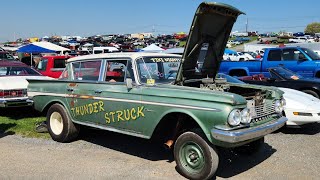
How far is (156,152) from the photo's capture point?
20.6 feet

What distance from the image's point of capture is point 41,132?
7.82 m

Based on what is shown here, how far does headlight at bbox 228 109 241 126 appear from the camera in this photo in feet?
14.8

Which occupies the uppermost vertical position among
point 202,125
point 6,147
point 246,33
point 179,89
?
point 246,33

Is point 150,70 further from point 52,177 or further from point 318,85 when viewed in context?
point 318,85

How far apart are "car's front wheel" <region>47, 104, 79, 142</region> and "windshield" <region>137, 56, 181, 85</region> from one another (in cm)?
200

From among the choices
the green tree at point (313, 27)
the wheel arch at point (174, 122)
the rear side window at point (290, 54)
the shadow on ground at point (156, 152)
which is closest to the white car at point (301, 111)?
the shadow on ground at point (156, 152)

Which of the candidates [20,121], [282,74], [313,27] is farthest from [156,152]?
[313,27]

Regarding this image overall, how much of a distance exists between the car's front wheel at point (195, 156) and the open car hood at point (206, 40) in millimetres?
1148

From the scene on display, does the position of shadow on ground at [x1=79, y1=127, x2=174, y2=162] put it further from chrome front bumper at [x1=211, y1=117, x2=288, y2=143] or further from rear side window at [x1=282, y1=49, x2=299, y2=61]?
rear side window at [x1=282, y1=49, x2=299, y2=61]

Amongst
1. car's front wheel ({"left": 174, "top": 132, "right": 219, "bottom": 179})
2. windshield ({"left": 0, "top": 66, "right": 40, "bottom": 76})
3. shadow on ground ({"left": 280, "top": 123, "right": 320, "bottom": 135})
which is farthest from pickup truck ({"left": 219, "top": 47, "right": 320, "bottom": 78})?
car's front wheel ({"left": 174, "top": 132, "right": 219, "bottom": 179})

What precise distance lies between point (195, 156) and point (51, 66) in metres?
9.69

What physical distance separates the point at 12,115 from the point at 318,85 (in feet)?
27.2

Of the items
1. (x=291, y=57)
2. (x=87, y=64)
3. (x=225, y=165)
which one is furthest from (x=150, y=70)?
(x=291, y=57)

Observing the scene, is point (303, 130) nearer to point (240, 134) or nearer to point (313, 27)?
point (240, 134)
